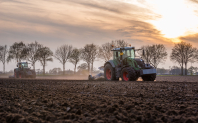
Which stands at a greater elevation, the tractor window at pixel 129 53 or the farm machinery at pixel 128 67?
the tractor window at pixel 129 53

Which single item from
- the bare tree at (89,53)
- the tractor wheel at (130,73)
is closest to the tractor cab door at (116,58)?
the tractor wheel at (130,73)

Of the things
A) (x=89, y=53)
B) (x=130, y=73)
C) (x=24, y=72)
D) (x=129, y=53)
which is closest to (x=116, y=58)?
(x=129, y=53)

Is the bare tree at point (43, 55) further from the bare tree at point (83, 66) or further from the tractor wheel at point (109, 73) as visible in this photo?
the tractor wheel at point (109, 73)

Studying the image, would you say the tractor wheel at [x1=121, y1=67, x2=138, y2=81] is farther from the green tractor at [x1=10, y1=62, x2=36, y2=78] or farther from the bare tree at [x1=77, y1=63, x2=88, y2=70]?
the bare tree at [x1=77, y1=63, x2=88, y2=70]

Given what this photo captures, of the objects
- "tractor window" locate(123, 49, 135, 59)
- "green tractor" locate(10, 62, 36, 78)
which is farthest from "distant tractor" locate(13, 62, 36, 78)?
"tractor window" locate(123, 49, 135, 59)

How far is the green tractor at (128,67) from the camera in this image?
15.4m

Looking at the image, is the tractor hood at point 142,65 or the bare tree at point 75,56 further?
the bare tree at point 75,56

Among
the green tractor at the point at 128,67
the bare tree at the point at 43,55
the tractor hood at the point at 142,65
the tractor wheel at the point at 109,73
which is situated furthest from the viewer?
the bare tree at the point at 43,55

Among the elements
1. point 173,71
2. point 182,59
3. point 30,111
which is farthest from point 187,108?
point 173,71

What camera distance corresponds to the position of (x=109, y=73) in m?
18.2

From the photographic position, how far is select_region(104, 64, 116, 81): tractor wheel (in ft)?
55.9

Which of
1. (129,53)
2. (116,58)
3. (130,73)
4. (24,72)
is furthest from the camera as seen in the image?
(24,72)

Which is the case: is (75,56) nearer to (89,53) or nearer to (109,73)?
(89,53)

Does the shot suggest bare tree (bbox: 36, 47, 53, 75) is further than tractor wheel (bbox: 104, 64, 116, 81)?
Yes
